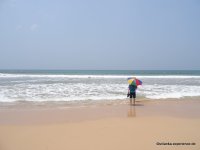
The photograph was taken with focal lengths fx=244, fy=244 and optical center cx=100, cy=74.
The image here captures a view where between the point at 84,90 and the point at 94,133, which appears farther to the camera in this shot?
the point at 84,90

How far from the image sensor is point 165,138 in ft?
18.0

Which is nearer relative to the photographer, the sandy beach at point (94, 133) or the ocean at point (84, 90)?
the sandy beach at point (94, 133)

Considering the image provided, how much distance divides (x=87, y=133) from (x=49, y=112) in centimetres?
351

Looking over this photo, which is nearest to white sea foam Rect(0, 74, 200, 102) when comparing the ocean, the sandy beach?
the ocean

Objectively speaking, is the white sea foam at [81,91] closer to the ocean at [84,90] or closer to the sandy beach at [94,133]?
the ocean at [84,90]

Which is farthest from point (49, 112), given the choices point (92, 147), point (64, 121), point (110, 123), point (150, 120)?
point (92, 147)

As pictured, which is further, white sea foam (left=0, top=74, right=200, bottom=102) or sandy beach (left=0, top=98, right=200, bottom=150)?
white sea foam (left=0, top=74, right=200, bottom=102)

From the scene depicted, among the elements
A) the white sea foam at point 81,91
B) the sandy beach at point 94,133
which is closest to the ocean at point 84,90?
the white sea foam at point 81,91

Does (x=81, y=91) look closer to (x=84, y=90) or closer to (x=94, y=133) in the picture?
(x=84, y=90)

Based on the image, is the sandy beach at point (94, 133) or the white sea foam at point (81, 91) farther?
the white sea foam at point (81, 91)

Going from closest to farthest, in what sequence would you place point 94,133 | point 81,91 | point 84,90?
point 94,133 → point 81,91 → point 84,90

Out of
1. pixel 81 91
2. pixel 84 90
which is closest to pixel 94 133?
pixel 81 91

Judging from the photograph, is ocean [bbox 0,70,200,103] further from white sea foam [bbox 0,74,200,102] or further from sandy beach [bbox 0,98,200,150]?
sandy beach [bbox 0,98,200,150]

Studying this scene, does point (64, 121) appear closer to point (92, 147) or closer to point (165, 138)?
point (92, 147)
